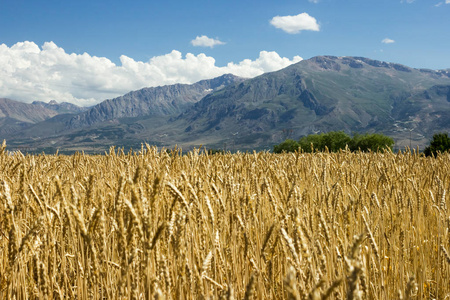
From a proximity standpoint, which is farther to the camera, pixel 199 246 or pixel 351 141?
pixel 351 141

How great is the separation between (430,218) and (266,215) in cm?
174

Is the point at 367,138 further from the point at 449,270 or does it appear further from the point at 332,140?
the point at 449,270

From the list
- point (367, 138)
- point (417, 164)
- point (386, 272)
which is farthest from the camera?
point (367, 138)

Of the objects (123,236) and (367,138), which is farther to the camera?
(367,138)

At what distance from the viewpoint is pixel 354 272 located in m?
0.82

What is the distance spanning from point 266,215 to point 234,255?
4.29 feet

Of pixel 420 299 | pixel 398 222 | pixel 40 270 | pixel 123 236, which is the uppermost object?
pixel 123 236

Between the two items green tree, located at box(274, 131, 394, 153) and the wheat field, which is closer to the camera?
the wheat field

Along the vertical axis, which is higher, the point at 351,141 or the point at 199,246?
the point at 351,141

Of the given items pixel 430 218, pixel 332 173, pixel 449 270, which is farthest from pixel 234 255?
pixel 332 173

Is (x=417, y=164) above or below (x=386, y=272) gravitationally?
above

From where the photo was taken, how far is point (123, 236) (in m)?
1.47

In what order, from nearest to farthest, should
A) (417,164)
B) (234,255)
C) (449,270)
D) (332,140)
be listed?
1. (234,255)
2. (449,270)
3. (417,164)
4. (332,140)

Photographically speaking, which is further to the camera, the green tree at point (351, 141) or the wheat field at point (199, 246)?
the green tree at point (351, 141)
